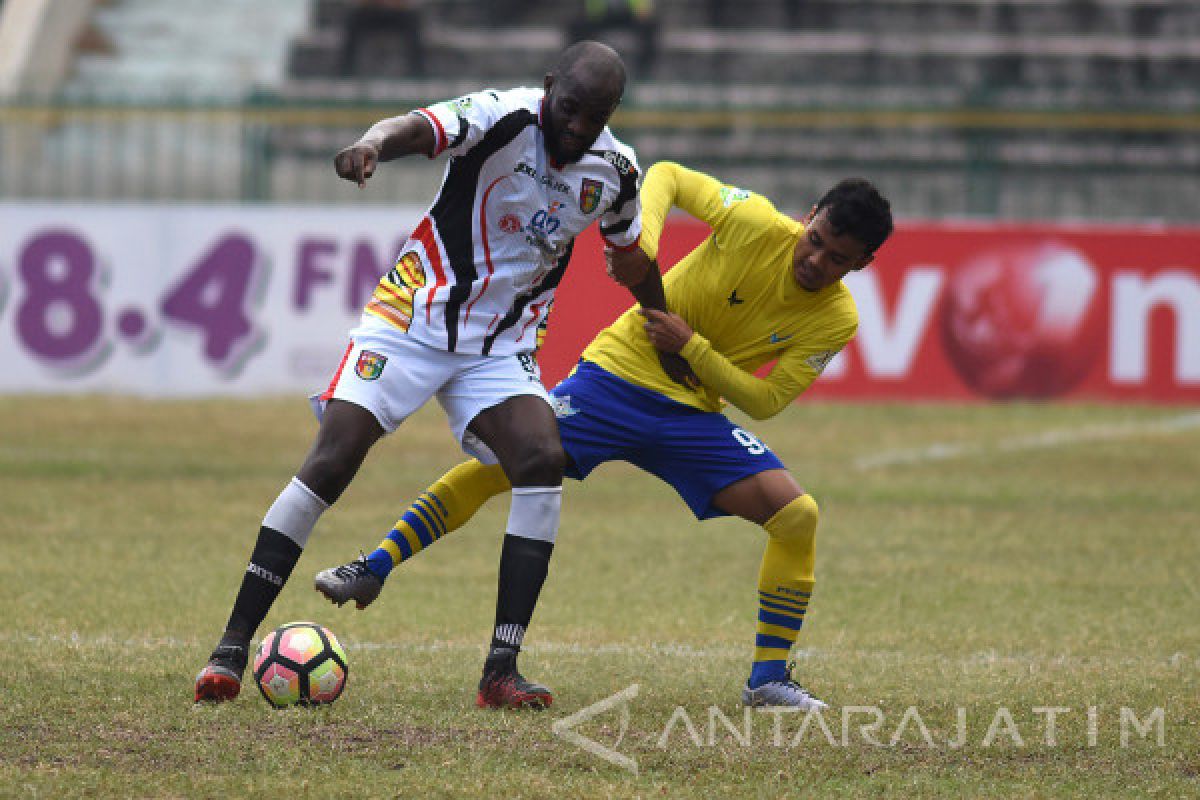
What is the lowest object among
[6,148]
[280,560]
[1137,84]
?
→ [280,560]

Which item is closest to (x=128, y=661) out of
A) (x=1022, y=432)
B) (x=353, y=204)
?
(x=1022, y=432)

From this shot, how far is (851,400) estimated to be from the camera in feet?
52.0

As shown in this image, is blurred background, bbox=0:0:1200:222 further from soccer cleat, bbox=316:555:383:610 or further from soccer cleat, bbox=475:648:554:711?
soccer cleat, bbox=475:648:554:711

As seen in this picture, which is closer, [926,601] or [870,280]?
[926,601]

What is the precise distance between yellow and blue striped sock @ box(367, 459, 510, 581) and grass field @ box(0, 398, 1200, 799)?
0.47 metres

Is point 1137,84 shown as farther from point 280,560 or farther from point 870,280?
point 280,560

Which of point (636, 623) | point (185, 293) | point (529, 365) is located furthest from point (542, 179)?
point (185, 293)

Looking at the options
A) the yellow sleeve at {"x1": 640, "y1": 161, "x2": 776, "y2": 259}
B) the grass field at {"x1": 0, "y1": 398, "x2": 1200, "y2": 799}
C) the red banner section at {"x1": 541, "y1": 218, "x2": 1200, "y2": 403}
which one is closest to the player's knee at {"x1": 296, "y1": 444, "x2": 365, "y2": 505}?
the grass field at {"x1": 0, "y1": 398, "x2": 1200, "y2": 799}

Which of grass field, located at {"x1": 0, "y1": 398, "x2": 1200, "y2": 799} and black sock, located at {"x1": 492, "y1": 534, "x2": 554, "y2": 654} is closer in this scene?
grass field, located at {"x1": 0, "y1": 398, "x2": 1200, "y2": 799}

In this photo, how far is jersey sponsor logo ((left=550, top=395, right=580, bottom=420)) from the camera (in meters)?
6.50

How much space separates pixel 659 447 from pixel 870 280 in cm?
943

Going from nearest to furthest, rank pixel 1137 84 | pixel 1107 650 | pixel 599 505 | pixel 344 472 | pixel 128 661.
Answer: pixel 344 472 < pixel 128 661 < pixel 1107 650 < pixel 599 505 < pixel 1137 84

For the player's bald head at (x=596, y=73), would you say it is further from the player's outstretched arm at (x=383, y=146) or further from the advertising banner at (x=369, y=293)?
the advertising banner at (x=369, y=293)

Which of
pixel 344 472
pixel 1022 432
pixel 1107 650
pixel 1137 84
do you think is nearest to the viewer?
pixel 344 472
